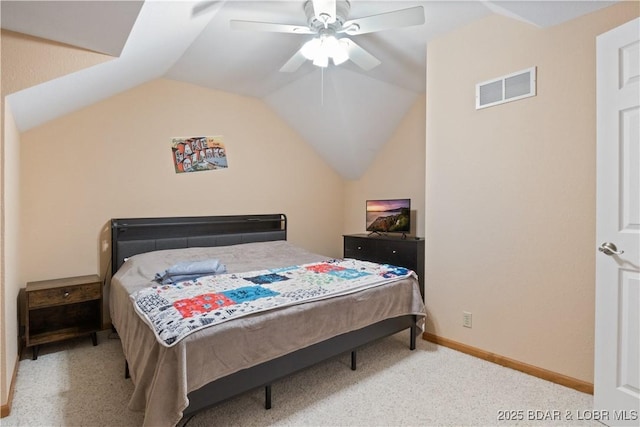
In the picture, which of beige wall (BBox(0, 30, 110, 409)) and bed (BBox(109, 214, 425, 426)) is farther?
beige wall (BBox(0, 30, 110, 409))

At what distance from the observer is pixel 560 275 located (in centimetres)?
223

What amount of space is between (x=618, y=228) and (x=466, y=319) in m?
1.29

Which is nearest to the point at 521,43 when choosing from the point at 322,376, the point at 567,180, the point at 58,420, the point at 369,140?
the point at 567,180

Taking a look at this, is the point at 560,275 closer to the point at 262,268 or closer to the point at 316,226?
the point at 262,268

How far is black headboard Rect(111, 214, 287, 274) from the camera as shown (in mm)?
3189

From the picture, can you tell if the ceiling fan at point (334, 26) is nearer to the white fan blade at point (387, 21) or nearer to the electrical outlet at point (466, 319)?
the white fan blade at point (387, 21)

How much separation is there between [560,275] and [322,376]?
1.77 metres

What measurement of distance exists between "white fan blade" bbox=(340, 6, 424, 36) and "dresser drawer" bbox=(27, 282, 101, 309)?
2.86 metres

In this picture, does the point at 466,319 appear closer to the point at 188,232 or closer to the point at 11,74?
the point at 188,232

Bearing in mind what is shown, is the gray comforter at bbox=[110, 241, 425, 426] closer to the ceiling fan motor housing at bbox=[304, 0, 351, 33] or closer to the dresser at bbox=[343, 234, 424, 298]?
the dresser at bbox=[343, 234, 424, 298]

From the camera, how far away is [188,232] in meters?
3.65

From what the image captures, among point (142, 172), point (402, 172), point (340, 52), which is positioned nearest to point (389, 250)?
point (402, 172)

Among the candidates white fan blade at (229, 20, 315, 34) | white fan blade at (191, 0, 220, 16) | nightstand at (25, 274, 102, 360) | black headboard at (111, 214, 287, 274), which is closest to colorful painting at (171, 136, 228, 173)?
black headboard at (111, 214, 287, 274)

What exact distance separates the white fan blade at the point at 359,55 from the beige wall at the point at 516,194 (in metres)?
0.69
